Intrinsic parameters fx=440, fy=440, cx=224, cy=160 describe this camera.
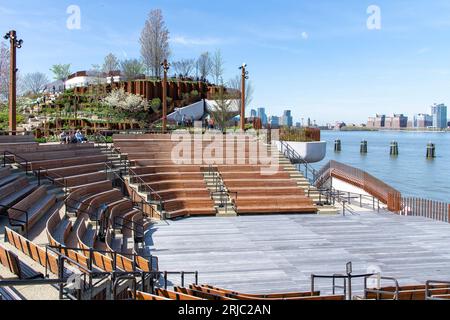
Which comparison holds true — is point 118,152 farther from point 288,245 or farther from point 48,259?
point 48,259

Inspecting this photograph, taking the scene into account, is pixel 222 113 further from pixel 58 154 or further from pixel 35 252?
pixel 35 252

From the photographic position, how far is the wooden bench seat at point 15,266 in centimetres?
768

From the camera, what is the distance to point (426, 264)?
14.0m

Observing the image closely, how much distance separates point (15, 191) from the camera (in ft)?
49.8

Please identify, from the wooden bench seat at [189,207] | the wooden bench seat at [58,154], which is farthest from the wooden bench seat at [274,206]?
the wooden bench seat at [58,154]

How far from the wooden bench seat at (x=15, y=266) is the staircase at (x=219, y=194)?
13828 millimetres

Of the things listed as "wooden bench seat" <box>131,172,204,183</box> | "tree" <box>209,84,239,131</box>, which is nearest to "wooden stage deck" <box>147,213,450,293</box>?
"wooden bench seat" <box>131,172,204,183</box>

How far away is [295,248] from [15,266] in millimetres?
10314

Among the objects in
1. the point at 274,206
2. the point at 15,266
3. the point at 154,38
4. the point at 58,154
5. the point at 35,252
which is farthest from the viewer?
the point at 154,38

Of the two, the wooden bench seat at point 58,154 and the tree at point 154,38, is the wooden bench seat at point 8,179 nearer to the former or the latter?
the wooden bench seat at point 58,154

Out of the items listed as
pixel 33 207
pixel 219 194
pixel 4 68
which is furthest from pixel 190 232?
pixel 4 68

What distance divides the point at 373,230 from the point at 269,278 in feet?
25.7

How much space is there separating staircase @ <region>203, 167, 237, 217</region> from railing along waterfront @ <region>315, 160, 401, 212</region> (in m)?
8.70
